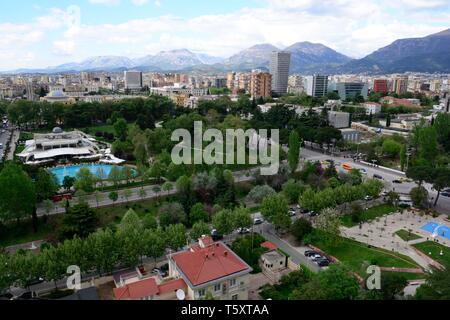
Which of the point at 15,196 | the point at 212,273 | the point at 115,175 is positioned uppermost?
the point at 15,196

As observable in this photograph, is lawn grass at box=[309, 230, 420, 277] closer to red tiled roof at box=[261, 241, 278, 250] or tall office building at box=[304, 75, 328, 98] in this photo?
red tiled roof at box=[261, 241, 278, 250]

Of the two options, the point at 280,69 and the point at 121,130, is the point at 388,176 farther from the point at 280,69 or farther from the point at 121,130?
the point at 280,69

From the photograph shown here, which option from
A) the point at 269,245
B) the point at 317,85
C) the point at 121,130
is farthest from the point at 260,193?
the point at 317,85

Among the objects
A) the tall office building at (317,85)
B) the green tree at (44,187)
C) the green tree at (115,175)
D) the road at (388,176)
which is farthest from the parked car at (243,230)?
the tall office building at (317,85)

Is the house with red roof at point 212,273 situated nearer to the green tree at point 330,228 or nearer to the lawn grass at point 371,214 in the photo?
the green tree at point 330,228

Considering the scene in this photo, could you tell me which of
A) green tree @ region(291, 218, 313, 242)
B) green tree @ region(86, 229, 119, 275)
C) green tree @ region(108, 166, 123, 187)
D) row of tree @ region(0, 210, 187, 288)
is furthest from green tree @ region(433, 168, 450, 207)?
green tree @ region(108, 166, 123, 187)

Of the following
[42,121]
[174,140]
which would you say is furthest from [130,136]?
[42,121]

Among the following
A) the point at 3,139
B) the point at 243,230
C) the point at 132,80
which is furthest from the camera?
the point at 132,80
